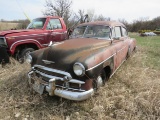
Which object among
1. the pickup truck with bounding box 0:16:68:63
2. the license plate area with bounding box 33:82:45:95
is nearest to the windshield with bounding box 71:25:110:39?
the license plate area with bounding box 33:82:45:95

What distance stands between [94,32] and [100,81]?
5.72 feet

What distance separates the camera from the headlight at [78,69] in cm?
333

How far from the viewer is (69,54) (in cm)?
379

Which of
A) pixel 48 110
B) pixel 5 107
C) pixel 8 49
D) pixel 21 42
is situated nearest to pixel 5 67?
pixel 8 49

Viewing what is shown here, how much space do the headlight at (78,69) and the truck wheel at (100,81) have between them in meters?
0.46

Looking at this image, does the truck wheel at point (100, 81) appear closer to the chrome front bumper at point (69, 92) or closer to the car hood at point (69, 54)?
the chrome front bumper at point (69, 92)

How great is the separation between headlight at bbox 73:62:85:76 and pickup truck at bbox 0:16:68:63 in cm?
370

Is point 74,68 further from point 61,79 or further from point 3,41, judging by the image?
point 3,41

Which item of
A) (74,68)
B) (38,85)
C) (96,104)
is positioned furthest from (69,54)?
(96,104)

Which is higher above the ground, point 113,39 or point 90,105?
point 113,39

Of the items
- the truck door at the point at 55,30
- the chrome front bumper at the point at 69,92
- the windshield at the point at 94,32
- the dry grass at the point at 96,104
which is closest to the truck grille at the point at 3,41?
the truck door at the point at 55,30

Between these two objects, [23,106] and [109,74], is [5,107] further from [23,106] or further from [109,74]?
[109,74]

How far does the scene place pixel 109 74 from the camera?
435 centimetres

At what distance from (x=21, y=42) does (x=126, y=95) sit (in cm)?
436
